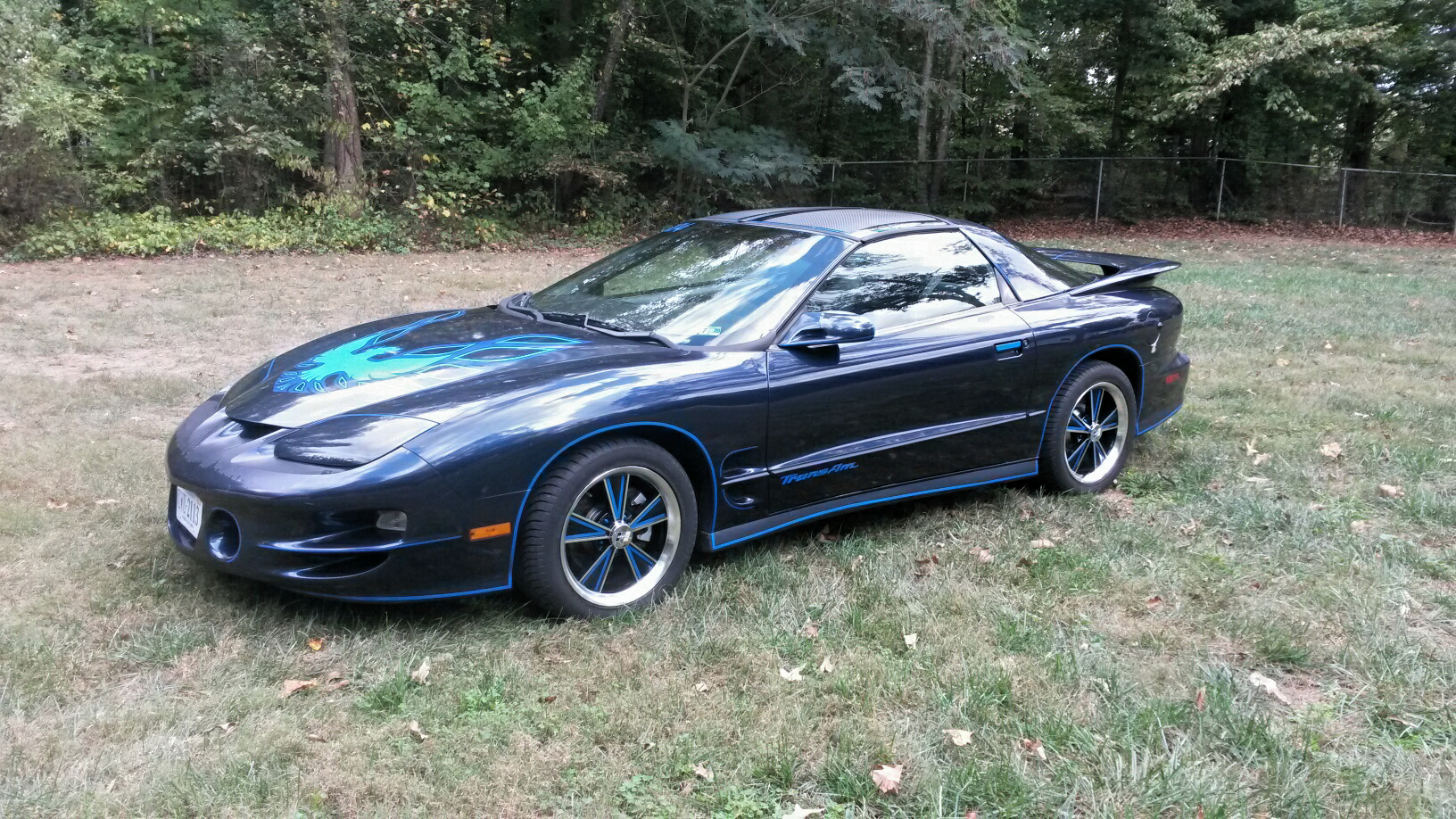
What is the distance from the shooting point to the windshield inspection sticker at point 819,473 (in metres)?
3.65

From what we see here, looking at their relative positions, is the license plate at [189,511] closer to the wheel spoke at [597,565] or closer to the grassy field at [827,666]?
the grassy field at [827,666]

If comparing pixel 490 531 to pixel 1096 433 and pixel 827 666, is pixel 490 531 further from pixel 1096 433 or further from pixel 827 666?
pixel 1096 433

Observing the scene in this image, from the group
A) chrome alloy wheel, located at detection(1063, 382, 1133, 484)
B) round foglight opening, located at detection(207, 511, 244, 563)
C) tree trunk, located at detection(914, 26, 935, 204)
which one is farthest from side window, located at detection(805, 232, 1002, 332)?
tree trunk, located at detection(914, 26, 935, 204)

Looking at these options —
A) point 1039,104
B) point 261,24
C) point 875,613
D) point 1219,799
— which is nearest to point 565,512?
point 875,613

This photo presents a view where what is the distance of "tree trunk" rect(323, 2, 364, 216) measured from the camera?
14383mm

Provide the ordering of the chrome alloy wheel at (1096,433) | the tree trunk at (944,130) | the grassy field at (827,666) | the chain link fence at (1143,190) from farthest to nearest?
the chain link fence at (1143,190) → the tree trunk at (944,130) → the chrome alloy wheel at (1096,433) → the grassy field at (827,666)

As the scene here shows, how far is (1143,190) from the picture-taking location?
2209 centimetres

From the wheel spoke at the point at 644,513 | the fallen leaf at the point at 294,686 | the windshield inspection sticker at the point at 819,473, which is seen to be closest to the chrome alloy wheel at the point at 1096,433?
the windshield inspection sticker at the point at 819,473

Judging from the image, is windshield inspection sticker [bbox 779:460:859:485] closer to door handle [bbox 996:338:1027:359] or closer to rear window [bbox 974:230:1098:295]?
door handle [bbox 996:338:1027:359]

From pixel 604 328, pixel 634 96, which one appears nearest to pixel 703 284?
pixel 604 328

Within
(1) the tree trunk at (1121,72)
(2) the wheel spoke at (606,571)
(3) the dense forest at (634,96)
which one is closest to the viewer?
(2) the wheel spoke at (606,571)

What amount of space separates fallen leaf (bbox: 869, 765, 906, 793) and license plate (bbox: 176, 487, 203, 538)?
2.18 m

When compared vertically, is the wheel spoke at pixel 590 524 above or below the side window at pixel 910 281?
below

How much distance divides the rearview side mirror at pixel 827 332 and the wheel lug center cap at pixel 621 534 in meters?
0.91
